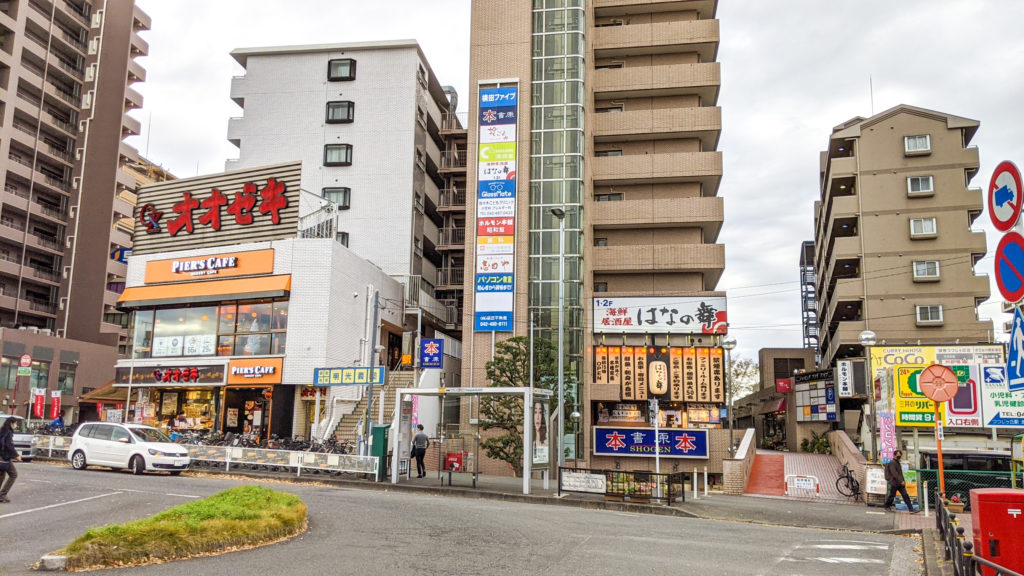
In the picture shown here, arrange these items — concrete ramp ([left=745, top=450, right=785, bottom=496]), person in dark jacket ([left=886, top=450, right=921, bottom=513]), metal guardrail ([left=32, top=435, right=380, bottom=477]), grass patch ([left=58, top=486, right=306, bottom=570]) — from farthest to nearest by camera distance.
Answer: concrete ramp ([left=745, top=450, right=785, bottom=496]) → metal guardrail ([left=32, top=435, right=380, bottom=477]) → person in dark jacket ([left=886, top=450, right=921, bottom=513]) → grass patch ([left=58, top=486, right=306, bottom=570])

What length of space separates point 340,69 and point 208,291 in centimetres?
1953

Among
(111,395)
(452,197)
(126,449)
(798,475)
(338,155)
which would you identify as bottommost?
(798,475)

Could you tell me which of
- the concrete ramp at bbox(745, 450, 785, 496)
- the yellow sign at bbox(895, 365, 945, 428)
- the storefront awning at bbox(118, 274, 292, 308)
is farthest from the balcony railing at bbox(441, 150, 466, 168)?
the yellow sign at bbox(895, 365, 945, 428)

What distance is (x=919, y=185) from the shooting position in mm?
46375

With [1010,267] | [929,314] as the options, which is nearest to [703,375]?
[929,314]

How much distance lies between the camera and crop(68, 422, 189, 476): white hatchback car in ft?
76.9

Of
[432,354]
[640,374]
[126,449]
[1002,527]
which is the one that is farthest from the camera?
[640,374]

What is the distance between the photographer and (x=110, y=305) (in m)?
63.8

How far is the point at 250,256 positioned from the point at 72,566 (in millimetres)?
27237

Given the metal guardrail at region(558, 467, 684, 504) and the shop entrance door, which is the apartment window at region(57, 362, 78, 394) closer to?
the shop entrance door

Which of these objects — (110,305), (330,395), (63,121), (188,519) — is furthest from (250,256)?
(63,121)

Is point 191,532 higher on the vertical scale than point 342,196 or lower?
lower

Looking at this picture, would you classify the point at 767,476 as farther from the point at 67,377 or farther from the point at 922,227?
the point at 67,377

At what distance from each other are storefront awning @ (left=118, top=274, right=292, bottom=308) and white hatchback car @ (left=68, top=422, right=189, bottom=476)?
10892mm
